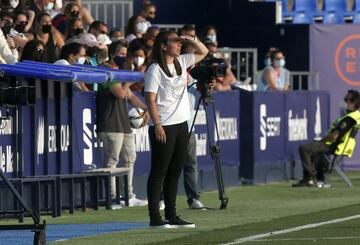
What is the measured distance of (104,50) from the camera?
19.4 meters

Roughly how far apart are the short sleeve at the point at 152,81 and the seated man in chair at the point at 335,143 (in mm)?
8521

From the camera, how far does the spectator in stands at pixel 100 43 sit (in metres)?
19.3

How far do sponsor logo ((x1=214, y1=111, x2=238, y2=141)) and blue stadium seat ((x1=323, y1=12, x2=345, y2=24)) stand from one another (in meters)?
7.76

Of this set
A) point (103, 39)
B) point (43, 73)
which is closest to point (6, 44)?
point (43, 73)

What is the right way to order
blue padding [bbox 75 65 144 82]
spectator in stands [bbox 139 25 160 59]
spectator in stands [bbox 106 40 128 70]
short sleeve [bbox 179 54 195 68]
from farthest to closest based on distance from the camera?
Answer: spectator in stands [bbox 139 25 160 59], spectator in stands [bbox 106 40 128 70], blue padding [bbox 75 65 144 82], short sleeve [bbox 179 54 195 68]

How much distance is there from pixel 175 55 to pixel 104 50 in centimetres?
468

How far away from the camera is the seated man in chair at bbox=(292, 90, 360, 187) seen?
74.9 ft

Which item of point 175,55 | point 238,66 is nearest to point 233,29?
point 238,66

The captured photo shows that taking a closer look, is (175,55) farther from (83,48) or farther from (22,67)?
(83,48)

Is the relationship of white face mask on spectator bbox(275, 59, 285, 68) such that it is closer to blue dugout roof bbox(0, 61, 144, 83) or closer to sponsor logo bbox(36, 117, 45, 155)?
blue dugout roof bbox(0, 61, 144, 83)

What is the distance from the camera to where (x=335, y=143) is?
22875mm

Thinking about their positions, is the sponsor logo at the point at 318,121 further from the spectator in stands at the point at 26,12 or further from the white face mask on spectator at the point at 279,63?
the spectator in stands at the point at 26,12

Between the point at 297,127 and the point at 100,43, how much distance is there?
6579 mm

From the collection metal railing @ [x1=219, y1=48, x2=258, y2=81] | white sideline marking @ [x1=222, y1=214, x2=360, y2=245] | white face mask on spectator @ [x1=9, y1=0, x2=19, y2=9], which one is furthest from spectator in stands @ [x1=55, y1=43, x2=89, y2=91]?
metal railing @ [x1=219, y1=48, x2=258, y2=81]
